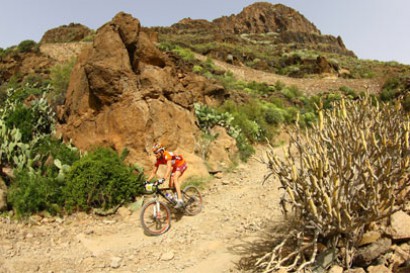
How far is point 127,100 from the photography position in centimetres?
791

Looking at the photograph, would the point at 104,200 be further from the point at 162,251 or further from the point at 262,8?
the point at 262,8

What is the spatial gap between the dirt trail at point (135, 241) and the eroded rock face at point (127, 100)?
1905 mm

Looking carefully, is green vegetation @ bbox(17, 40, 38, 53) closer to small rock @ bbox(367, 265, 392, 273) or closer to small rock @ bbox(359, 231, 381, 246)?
small rock @ bbox(359, 231, 381, 246)

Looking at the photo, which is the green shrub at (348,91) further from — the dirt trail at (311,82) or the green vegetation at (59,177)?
the green vegetation at (59,177)

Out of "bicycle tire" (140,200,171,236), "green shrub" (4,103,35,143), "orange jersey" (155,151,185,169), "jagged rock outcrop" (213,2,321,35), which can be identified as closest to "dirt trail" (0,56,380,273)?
"bicycle tire" (140,200,171,236)

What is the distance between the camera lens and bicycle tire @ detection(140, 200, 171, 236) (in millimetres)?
5457

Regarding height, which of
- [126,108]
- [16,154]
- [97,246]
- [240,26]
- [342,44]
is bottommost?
[97,246]

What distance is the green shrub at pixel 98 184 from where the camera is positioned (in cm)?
625

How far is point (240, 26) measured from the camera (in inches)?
3780

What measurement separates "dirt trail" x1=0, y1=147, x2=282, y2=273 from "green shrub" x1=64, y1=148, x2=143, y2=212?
10.9 inches

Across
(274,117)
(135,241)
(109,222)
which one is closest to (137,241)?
(135,241)

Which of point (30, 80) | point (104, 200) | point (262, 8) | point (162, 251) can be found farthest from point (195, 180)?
point (262, 8)

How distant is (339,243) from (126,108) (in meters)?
5.74

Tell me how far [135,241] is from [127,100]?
367 cm
